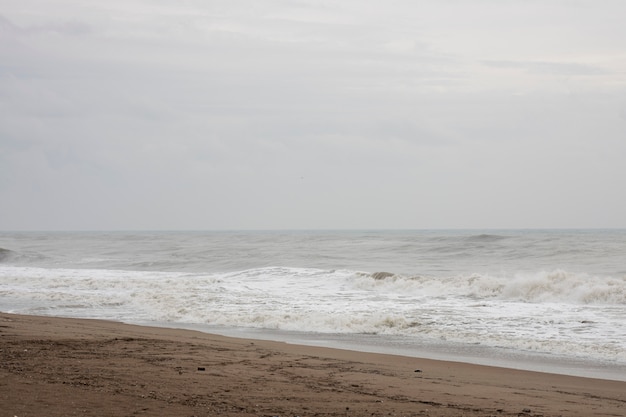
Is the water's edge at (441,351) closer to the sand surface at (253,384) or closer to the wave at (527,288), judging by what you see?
the sand surface at (253,384)

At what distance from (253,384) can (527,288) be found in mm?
12495

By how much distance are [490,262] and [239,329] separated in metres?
21.0

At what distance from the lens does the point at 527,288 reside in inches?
693

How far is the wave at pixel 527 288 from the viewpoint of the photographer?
16.4 m

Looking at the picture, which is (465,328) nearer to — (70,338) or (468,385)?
(468,385)

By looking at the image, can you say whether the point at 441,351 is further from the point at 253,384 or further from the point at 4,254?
the point at 4,254

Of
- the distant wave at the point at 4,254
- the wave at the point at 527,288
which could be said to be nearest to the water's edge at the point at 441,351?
the wave at the point at 527,288

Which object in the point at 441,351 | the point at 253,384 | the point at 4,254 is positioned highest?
the point at 253,384

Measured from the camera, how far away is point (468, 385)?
7473 mm

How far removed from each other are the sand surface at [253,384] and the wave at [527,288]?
28.3 feet

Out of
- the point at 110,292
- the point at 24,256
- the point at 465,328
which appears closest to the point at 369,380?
the point at 465,328

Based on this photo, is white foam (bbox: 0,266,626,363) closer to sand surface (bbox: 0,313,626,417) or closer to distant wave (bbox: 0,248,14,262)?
sand surface (bbox: 0,313,626,417)

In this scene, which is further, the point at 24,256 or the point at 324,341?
the point at 24,256

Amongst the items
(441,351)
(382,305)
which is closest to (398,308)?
(382,305)
